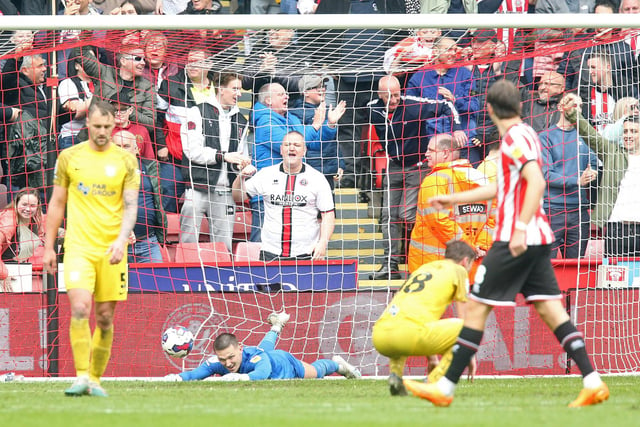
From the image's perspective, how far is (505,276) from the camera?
666 cm

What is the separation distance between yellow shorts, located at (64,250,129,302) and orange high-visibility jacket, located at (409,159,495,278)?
3959mm

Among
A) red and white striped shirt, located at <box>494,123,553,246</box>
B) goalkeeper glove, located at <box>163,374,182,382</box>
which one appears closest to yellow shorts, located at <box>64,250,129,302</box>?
goalkeeper glove, located at <box>163,374,182,382</box>

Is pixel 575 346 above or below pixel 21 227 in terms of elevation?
below

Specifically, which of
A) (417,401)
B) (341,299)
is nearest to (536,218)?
(417,401)

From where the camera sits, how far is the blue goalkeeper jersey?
983cm

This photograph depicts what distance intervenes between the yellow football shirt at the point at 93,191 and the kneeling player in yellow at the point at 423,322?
7.35ft

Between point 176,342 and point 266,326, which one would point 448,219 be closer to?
point 266,326

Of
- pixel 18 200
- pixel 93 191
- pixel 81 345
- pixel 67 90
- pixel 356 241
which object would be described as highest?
pixel 67 90

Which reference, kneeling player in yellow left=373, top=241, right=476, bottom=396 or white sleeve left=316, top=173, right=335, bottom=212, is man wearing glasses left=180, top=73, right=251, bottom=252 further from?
kneeling player in yellow left=373, top=241, right=476, bottom=396

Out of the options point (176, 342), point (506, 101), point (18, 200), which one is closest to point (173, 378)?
point (176, 342)

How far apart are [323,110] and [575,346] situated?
21.0 feet

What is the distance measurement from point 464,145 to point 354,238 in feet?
5.73

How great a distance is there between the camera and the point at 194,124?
12.1 m

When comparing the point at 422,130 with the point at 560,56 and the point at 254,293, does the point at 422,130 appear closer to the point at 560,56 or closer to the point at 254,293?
the point at 560,56
